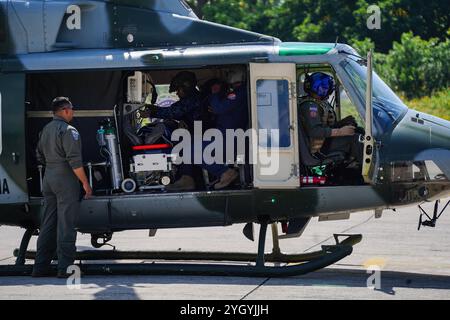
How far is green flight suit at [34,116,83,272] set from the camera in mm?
9805

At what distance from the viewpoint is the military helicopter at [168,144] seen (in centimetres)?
991

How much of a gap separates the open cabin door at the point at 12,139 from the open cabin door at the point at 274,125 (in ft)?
7.96

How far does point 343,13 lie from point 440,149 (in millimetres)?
26360

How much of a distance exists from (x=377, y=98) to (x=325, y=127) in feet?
2.11

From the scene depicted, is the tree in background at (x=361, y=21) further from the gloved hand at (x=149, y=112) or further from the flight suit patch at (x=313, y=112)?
the flight suit patch at (x=313, y=112)

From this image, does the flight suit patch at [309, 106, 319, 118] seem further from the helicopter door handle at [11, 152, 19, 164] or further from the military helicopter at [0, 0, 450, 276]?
the helicopter door handle at [11, 152, 19, 164]

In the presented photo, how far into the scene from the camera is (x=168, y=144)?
10492 millimetres

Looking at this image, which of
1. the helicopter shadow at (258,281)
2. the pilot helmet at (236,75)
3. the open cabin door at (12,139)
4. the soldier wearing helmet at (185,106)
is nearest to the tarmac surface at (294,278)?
the helicopter shadow at (258,281)

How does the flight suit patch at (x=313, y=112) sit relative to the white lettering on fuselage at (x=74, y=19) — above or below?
below

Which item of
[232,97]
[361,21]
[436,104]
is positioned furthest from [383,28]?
[232,97]
